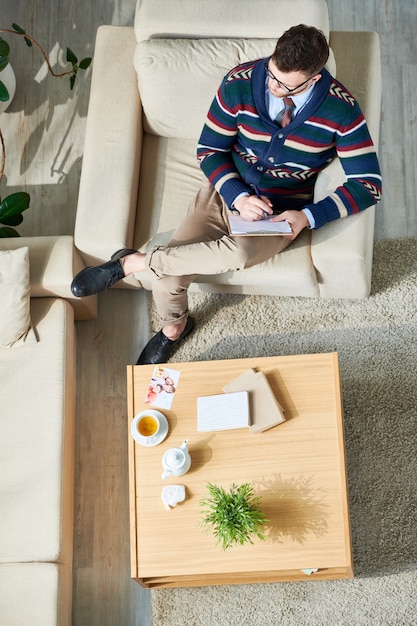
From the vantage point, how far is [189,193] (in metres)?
2.57

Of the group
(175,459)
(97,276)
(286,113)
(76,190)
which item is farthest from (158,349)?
(286,113)

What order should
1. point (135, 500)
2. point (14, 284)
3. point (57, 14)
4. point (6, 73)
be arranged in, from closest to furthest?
point (135, 500) < point (14, 284) < point (6, 73) < point (57, 14)

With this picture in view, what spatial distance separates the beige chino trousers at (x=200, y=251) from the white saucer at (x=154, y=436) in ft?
1.48

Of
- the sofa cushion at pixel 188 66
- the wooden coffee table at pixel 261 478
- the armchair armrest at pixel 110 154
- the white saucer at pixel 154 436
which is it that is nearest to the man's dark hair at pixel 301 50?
the sofa cushion at pixel 188 66

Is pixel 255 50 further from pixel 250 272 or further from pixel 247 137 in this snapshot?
pixel 250 272

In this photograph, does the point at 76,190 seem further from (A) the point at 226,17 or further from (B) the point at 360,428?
(B) the point at 360,428

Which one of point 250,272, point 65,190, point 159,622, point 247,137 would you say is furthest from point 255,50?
point 159,622

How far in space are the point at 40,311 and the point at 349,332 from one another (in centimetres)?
121

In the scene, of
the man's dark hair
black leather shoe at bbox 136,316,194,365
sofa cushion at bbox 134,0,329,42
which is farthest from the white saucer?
sofa cushion at bbox 134,0,329,42

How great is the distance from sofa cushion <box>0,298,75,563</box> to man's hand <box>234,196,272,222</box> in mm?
751

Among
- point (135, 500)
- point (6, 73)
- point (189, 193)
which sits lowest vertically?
point (135, 500)

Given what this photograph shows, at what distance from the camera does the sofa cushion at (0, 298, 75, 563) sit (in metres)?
2.26

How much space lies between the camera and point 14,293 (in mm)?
2365

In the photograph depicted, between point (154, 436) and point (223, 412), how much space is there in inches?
9.4
